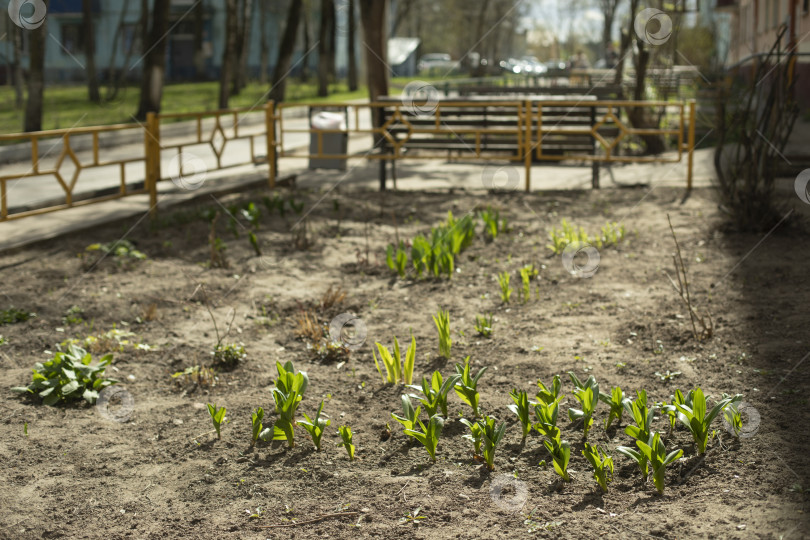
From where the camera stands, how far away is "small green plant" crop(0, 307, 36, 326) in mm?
5422

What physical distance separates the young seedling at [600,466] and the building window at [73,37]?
141ft

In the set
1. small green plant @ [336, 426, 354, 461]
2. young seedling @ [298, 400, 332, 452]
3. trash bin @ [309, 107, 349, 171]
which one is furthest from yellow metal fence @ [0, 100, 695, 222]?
small green plant @ [336, 426, 354, 461]

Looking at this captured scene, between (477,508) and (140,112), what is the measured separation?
19.0 meters

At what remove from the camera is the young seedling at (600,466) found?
3189 millimetres

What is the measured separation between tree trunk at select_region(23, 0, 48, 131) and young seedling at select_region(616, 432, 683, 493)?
48.7ft

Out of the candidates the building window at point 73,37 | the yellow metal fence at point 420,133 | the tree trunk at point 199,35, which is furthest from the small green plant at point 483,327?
the building window at point 73,37

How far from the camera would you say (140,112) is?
2056cm

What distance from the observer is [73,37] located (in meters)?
42.2

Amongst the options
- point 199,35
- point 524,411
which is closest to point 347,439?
point 524,411

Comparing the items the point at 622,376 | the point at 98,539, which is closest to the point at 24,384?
the point at 98,539

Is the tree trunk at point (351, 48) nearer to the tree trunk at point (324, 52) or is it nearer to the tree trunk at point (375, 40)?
the tree trunk at point (324, 52)

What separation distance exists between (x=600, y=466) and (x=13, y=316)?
379 centimetres

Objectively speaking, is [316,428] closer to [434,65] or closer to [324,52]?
[324,52]

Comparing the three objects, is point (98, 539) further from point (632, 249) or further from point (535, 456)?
point (632, 249)
